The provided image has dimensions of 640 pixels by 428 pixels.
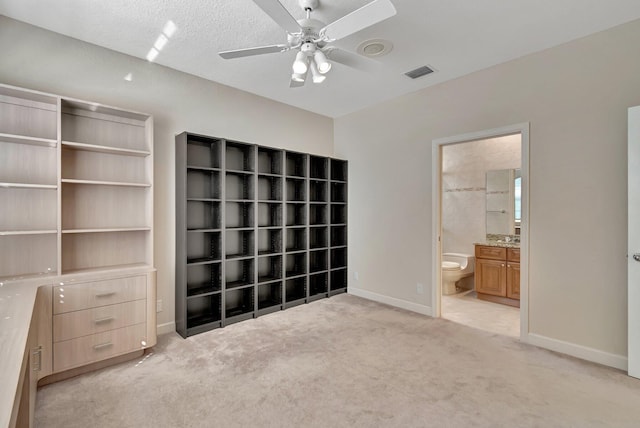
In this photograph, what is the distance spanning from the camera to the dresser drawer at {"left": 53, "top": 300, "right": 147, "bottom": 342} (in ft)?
7.48

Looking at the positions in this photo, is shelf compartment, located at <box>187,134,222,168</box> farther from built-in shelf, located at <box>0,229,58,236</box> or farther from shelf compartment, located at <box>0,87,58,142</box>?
built-in shelf, located at <box>0,229,58,236</box>

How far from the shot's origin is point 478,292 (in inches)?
176

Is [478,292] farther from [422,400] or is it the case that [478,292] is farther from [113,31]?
[113,31]

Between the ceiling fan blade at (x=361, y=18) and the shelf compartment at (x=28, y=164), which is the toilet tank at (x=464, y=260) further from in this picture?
the shelf compartment at (x=28, y=164)

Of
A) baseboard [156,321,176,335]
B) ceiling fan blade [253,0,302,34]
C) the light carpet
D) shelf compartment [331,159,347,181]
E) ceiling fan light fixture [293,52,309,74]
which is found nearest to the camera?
ceiling fan blade [253,0,302,34]

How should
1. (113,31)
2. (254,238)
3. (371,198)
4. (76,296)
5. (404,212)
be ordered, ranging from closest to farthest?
(76,296) → (113,31) → (254,238) → (404,212) → (371,198)

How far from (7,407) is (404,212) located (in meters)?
3.74

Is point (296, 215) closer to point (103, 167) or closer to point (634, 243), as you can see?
point (103, 167)

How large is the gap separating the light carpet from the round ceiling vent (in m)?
2.66

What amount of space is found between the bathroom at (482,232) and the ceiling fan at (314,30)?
254cm

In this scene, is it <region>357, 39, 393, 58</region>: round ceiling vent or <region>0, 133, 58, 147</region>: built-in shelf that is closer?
<region>0, 133, 58, 147</region>: built-in shelf

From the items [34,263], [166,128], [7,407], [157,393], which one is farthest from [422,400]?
[166,128]

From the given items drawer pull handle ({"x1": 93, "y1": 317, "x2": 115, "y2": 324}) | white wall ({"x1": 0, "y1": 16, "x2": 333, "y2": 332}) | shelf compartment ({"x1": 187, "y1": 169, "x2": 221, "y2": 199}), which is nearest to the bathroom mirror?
white wall ({"x1": 0, "y1": 16, "x2": 333, "y2": 332})

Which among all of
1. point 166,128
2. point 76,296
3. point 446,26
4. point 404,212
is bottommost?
point 76,296
